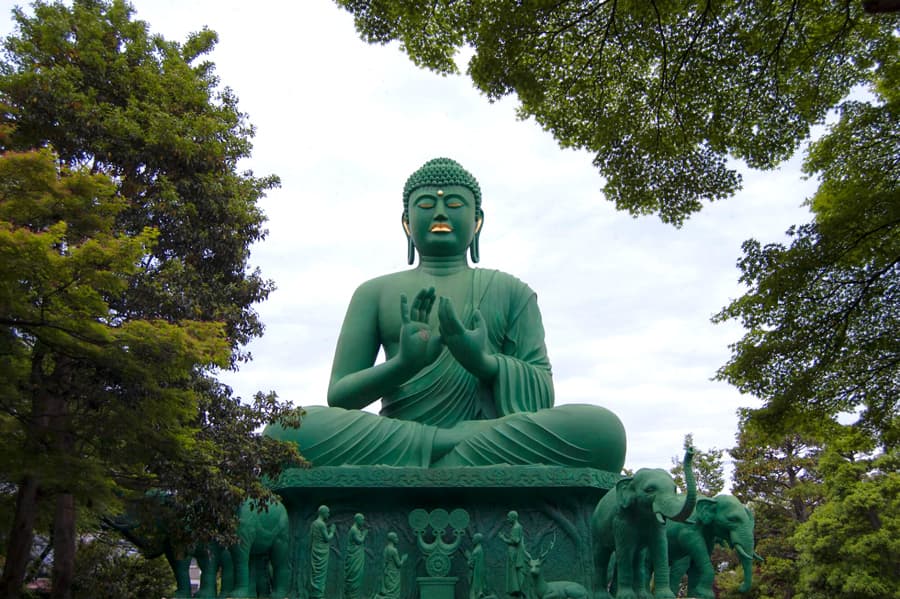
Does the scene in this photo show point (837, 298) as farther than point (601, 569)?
Yes

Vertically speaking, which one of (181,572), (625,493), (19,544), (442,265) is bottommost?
(181,572)

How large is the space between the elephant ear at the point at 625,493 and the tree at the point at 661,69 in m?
3.07

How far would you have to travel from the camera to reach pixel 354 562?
661cm

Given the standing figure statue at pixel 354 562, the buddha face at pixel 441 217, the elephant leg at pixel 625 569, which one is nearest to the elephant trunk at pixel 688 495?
the elephant leg at pixel 625 569

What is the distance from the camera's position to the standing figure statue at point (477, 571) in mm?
6504

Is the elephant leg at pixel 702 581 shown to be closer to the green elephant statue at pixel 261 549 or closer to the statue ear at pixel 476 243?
the green elephant statue at pixel 261 549

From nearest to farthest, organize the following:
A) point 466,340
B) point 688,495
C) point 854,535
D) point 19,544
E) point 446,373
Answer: point 688,495 → point 466,340 → point 19,544 → point 446,373 → point 854,535

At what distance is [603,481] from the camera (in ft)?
23.4

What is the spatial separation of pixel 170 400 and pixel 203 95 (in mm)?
5204

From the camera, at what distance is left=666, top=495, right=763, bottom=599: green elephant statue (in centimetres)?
664

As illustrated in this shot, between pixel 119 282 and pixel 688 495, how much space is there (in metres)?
4.35

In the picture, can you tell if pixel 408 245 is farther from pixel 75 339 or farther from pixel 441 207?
pixel 75 339

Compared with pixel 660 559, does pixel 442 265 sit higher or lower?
higher

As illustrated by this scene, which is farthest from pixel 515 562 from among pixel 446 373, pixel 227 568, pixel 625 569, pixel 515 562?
pixel 227 568
